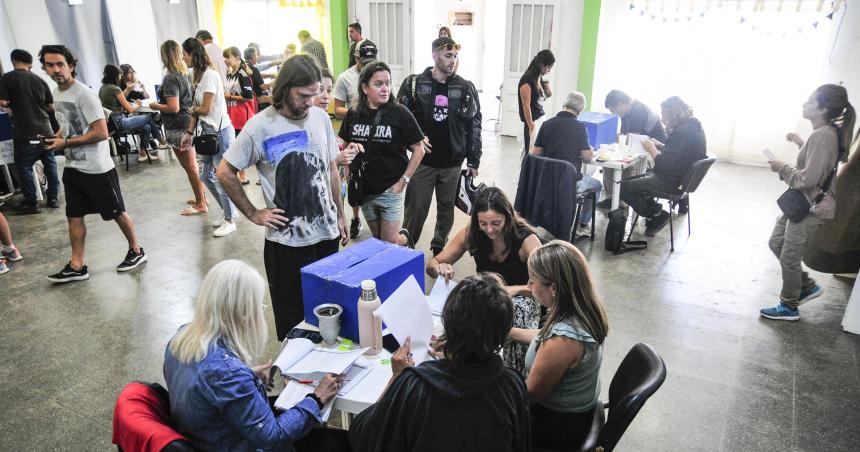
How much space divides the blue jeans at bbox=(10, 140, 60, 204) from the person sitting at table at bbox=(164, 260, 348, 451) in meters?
5.13

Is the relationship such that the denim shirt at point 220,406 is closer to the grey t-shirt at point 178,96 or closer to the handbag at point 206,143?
the handbag at point 206,143

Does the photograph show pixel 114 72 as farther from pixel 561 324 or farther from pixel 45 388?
pixel 561 324

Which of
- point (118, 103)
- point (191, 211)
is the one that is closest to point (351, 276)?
point (191, 211)

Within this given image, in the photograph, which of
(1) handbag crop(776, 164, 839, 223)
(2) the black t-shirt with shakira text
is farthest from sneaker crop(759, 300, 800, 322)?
(2) the black t-shirt with shakira text

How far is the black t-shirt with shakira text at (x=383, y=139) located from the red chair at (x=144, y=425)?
85.9 inches

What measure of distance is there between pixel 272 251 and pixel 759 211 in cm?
527

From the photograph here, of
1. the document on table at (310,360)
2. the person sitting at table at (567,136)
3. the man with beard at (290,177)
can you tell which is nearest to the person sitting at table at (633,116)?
the person sitting at table at (567,136)

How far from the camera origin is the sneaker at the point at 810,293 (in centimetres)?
368

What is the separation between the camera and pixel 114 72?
7047mm

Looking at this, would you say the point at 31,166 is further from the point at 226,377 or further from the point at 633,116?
the point at 633,116

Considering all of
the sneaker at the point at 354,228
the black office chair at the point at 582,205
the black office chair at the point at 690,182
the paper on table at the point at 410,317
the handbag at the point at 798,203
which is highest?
the paper on table at the point at 410,317

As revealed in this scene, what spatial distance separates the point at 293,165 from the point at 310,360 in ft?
3.04

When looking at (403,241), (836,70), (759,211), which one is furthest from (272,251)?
(836,70)

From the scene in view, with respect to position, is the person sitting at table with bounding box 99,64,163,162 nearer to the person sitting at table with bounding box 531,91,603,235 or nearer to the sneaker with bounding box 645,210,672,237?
the person sitting at table with bounding box 531,91,603,235
